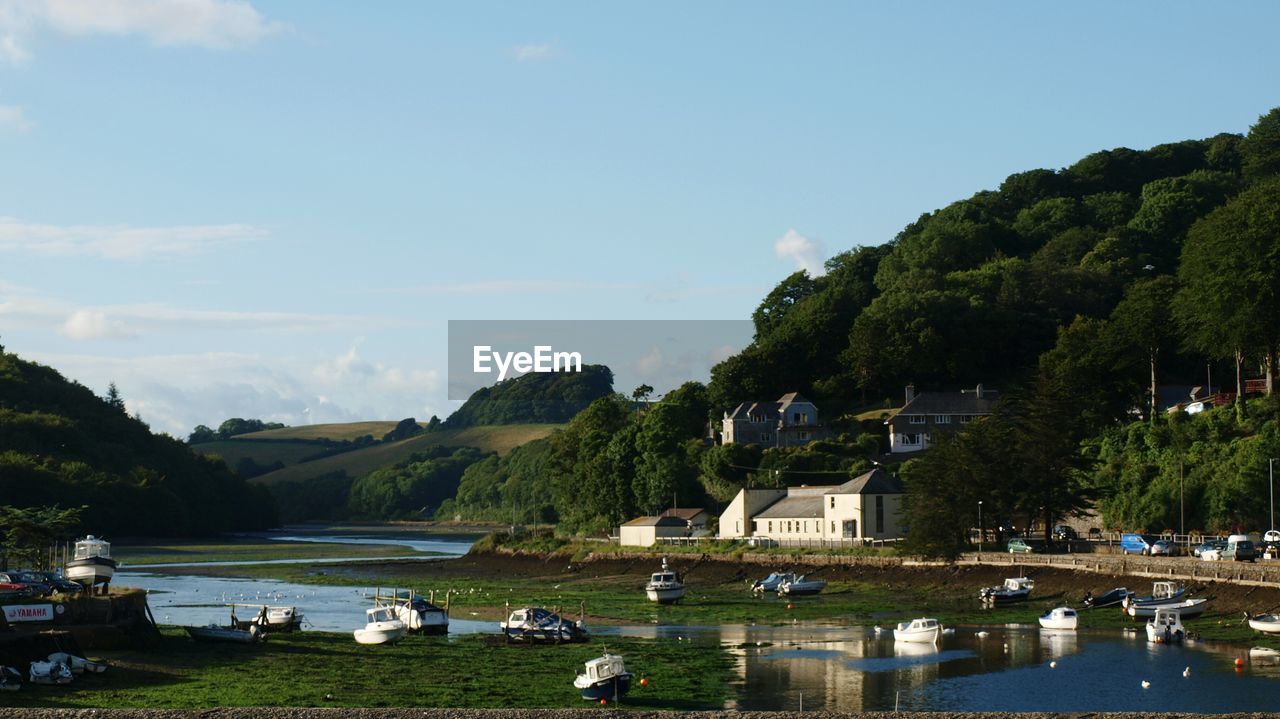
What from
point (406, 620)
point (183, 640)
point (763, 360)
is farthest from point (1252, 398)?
point (183, 640)

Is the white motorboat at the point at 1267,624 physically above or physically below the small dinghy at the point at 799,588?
above

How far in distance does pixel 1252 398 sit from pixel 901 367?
40.4 meters

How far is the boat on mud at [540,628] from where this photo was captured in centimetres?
5494

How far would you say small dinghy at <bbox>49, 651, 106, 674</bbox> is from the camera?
140ft

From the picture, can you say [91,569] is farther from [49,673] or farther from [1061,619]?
[1061,619]

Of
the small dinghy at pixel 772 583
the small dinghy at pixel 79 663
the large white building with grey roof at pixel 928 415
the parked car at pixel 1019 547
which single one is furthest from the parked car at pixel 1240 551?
the large white building with grey roof at pixel 928 415

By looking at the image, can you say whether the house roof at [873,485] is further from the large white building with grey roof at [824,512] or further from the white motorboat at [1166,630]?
the white motorboat at [1166,630]

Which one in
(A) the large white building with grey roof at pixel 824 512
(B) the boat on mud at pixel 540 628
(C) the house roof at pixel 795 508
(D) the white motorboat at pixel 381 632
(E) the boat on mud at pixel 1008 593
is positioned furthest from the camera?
(C) the house roof at pixel 795 508

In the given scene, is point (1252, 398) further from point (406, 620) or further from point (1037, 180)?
point (1037, 180)

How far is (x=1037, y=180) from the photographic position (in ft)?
585

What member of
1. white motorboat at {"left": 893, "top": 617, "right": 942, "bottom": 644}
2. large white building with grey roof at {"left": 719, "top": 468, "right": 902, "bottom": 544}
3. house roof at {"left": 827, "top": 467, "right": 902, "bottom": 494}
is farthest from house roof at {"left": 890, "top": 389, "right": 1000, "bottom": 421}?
white motorboat at {"left": 893, "top": 617, "right": 942, "bottom": 644}

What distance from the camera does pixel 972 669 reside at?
48.3m

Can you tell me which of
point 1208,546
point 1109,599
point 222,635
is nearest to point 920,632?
point 1109,599

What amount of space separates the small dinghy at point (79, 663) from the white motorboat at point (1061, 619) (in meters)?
35.3
